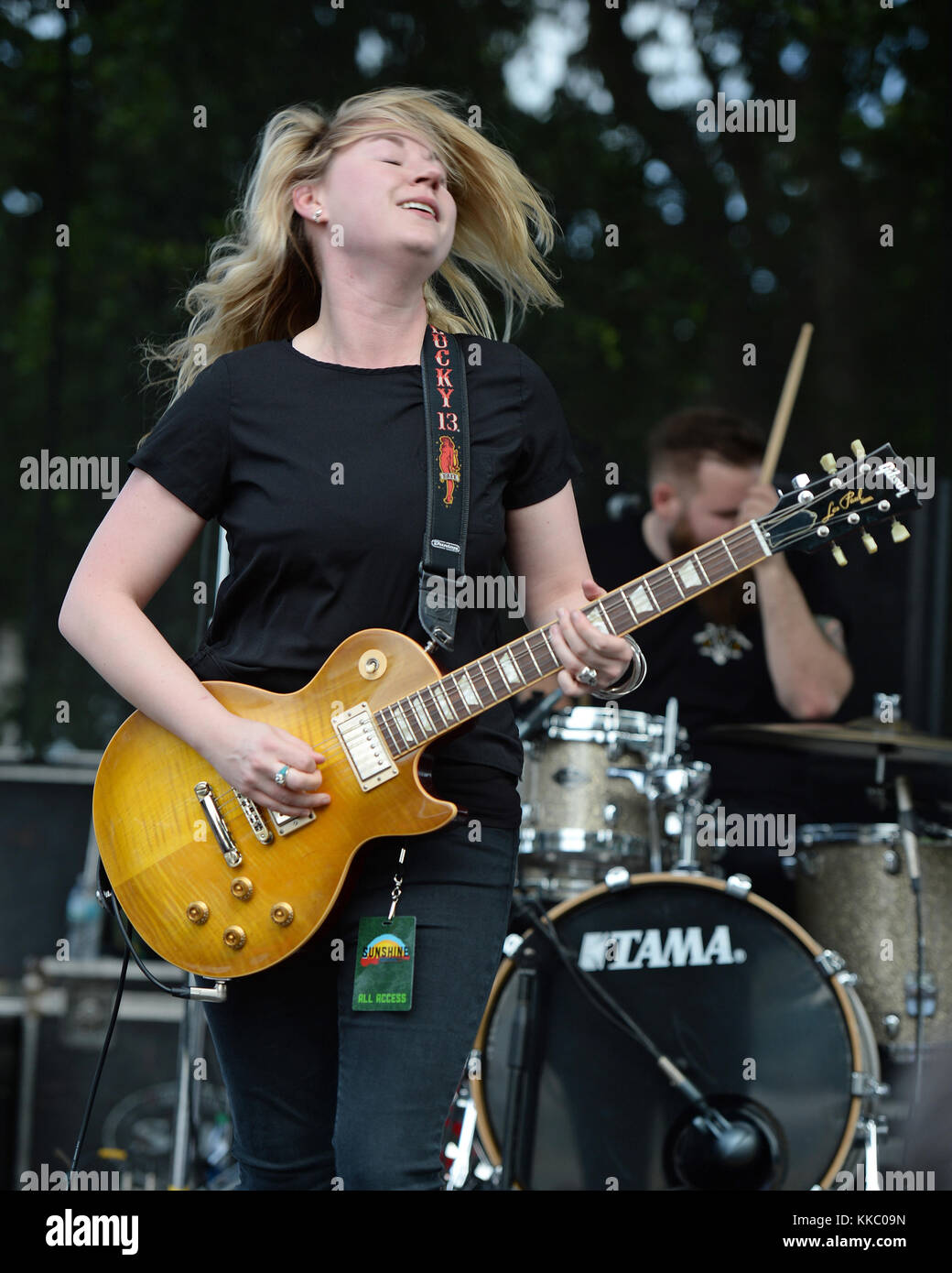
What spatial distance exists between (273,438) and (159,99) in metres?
4.38

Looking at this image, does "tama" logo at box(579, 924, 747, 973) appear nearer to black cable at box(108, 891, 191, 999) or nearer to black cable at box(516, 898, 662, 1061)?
black cable at box(516, 898, 662, 1061)

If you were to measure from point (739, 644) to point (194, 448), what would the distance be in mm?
2535

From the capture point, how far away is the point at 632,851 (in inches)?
143

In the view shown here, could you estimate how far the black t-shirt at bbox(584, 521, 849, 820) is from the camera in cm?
408

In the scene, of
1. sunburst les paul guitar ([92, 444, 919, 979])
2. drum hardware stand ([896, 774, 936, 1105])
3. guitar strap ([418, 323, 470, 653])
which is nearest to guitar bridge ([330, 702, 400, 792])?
sunburst les paul guitar ([92, 444, 919, 979])

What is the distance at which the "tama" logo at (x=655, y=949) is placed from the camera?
3.43 meters

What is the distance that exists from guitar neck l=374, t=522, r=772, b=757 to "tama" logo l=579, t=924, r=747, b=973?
59.9 inches

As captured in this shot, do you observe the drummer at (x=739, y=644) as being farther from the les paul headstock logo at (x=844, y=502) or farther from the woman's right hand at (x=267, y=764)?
the woman's right hand at (x=267, y=764)

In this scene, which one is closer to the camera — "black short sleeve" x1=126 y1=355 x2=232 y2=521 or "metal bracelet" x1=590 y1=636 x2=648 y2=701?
"metal bracelet" x1=590 y1=636 x2=648 y2=701

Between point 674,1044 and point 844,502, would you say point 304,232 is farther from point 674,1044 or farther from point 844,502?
point 674,1044

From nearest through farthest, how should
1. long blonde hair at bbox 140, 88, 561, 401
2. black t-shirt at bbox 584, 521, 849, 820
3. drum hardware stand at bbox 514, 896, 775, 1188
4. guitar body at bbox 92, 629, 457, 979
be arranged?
guitar body at bbox 92, 629, 457, 979 < long blonde hair at bbox 140, 88, 561, 401 < drum hardware stand at bbox 514, 896, 775, 1188 < black t-shirt at bbox 584, 521, 849, 820

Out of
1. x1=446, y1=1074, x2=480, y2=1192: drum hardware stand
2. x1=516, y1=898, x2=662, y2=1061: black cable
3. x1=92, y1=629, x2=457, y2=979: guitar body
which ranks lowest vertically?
x1=446, y1=1074, x2=480, y2=1192: drum hardware stand
